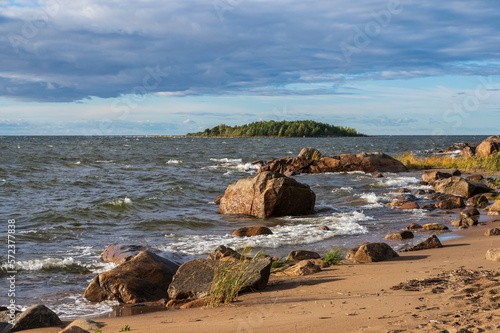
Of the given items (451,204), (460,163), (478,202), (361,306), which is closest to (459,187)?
(478,202)

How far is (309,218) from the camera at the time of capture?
14.0m

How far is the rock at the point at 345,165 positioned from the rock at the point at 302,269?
811 inches

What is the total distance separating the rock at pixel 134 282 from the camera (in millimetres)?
6699

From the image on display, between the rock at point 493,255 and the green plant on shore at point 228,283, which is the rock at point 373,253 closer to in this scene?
the rock at point 493,255

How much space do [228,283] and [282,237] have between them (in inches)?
209

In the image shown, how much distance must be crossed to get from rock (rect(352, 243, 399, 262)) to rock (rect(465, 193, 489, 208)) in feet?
27.7

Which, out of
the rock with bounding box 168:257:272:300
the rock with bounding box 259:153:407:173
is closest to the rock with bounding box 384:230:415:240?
the rock with bounding box 168:257:272:300

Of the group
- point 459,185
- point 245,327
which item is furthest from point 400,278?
point 459,185

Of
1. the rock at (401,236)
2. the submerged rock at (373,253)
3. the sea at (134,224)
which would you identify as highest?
the submerged rock at (373,253)

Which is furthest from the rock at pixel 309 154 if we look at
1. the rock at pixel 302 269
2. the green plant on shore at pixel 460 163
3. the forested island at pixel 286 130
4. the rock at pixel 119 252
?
the forested island at pixel 286 130

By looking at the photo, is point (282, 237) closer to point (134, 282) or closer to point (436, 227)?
point (436, 227)

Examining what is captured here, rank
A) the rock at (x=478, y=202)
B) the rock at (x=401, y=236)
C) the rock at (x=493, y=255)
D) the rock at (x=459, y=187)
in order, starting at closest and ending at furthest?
1. the rock at (x=493, y=255)
2. the rock at (x=401, y=236)
3. the rock at (x=478, y=202)
4. the rock at (x=459, y=187)

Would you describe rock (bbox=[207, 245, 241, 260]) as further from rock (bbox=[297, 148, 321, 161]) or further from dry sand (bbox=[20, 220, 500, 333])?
rock (bbox=[297, 148, 321, 161])

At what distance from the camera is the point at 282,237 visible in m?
11.1
